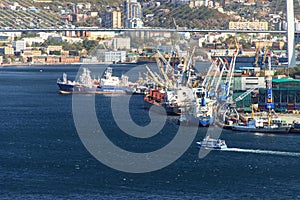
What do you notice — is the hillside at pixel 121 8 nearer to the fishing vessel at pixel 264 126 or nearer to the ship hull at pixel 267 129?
the fishing vessel at pixel 264 126

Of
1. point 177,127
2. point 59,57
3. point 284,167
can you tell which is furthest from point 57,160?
point 59,57

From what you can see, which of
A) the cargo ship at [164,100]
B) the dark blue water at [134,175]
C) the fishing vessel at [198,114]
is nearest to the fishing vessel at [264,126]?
the dark blue water at [134,175]

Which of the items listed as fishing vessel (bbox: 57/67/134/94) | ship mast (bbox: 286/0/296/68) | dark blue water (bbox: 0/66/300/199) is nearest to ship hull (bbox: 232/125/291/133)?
dark blue water (bbox: 0/66/300/199)

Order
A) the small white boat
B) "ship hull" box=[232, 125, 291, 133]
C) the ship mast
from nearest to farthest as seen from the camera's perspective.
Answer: the small white boat, "ship hull" box=[232, 125, 291, 133], the ship mast

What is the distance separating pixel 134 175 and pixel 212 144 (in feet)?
5.23

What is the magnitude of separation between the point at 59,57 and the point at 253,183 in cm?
2361

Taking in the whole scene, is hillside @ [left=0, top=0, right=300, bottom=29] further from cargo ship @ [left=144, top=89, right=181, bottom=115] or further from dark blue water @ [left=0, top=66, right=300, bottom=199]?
dark blue water @ [left=0, top=66, right=300, bottom=199]

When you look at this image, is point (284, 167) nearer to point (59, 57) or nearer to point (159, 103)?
point (159, 103)

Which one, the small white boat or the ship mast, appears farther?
the ship mast

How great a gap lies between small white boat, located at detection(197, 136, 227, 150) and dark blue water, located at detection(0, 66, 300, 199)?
11 cm

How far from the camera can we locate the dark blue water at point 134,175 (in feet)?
24.2

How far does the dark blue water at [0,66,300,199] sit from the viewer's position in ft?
24.2

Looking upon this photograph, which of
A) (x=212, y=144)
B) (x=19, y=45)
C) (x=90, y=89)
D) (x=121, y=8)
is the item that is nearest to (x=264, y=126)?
(x=212, y=144)

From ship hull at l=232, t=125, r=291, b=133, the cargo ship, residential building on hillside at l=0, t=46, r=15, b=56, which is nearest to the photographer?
ship hull at l=232, t=125, r=291, b=133
